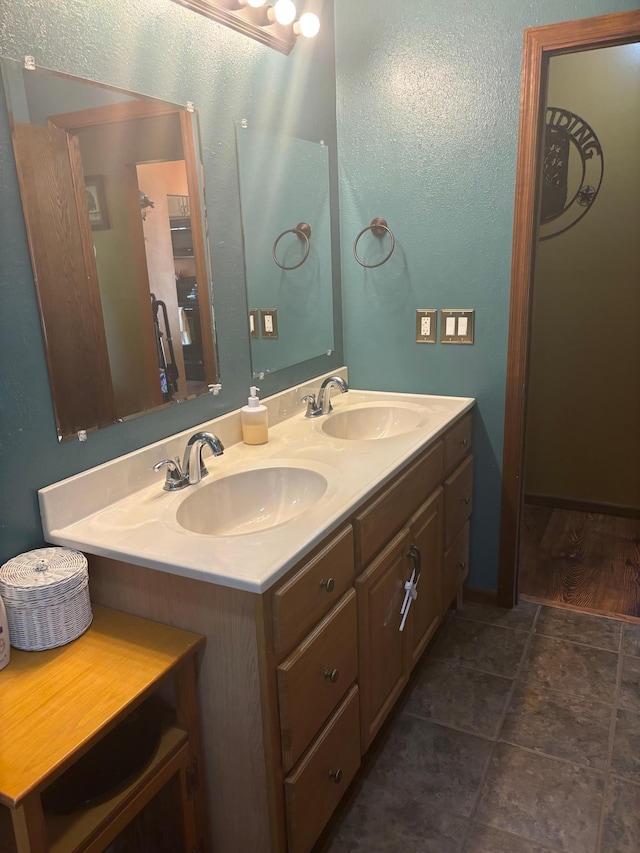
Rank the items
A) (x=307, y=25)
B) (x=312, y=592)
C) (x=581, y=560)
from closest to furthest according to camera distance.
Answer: (x=312, y=592), (x=307, y=25), (x=581, y=560)

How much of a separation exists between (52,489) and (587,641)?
6.08ft

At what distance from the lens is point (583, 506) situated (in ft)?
11.0

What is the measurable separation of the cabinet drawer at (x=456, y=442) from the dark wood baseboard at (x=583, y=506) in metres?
1.24

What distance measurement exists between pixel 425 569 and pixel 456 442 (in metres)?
0.45

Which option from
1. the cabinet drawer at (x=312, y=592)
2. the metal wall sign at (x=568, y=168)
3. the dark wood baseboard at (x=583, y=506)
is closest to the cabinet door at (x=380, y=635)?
the cabinet drawer at (x=312, y=592)

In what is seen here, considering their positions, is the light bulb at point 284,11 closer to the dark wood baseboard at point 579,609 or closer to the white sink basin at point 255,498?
the white sink basin at point 255,498

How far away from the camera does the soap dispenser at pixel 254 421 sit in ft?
6.17

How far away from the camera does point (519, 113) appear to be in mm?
2092

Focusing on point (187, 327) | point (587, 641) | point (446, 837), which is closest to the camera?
point (446, 837)

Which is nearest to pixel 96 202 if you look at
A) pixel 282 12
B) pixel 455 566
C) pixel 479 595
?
pixel 282 12

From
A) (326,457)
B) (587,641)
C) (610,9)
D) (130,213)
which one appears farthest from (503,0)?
(587,641)

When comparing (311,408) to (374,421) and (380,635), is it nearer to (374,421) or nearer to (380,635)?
(374,421)

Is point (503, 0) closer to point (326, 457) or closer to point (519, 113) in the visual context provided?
point (519, 113)

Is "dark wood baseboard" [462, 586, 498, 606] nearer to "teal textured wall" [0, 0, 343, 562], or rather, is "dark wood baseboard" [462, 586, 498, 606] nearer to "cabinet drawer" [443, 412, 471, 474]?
"cabinet drawer" [443, 412, 471, 474]
